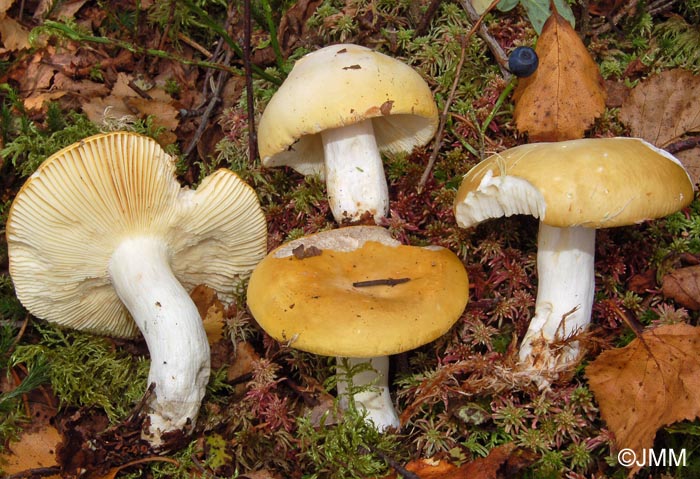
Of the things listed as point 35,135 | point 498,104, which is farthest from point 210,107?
point 498,104

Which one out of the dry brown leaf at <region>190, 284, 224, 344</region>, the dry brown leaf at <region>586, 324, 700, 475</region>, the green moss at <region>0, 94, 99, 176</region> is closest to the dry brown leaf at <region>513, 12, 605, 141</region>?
the dry brown leaf at <region>586, 324, 700, 475</region>

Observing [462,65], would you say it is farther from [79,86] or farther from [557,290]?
[79,86]

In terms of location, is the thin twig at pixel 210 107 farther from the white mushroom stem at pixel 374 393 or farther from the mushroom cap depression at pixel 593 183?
the mushroom cap depression at pixel 593 183

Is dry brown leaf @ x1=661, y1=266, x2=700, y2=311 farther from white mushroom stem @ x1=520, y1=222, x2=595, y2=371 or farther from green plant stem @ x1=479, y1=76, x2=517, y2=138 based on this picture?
green plant stem @ x1=479, y1=76, x2=517, y2=138

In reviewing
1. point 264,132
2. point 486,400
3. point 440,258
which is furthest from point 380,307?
point 264,132

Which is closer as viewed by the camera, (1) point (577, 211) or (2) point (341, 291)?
(1) point (577, 211)

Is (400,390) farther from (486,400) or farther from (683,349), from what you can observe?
(683,349)
